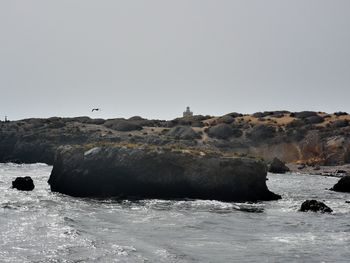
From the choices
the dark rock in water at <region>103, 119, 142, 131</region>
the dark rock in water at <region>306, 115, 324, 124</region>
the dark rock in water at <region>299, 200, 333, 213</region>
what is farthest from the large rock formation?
the dark rock in water at <region>103, 119, 142, 131</region>

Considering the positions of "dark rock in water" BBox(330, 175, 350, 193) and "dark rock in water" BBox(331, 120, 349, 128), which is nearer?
"dark rock in water" BBox(330, 175, 350, 193)

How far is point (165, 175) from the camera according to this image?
49.5m

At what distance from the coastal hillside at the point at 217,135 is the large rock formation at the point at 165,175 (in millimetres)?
39363

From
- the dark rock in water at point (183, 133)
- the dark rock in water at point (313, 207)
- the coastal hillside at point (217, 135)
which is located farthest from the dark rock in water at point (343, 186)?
the dark rock in water at point (183, 133)

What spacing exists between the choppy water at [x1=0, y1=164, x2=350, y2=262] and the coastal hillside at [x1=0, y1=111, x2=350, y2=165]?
48.2m

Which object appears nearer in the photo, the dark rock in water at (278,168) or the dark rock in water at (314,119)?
the dark rock in water at (278,168)

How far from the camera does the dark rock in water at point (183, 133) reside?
10917 cm

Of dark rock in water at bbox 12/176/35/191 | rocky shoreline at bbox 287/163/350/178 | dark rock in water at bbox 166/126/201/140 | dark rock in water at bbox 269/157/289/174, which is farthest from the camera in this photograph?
dark rock in water at bbox 166/126/201/140

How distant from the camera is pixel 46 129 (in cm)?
12800

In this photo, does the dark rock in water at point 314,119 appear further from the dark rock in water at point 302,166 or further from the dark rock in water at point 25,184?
the dark rock in water at point 25,184

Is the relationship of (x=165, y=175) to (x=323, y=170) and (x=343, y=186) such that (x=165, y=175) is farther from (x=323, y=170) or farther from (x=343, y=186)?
(x=323, y=170)

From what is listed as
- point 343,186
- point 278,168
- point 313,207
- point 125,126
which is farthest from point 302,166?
point 313,207

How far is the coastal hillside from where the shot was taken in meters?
101

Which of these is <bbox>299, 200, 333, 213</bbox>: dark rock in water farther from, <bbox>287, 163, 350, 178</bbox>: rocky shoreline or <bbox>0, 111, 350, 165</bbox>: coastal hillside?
<bbox>0, 111, 350, 165</bbox>: coastal hillside
